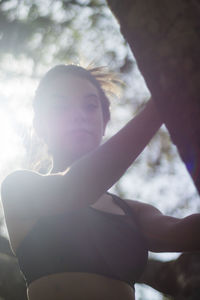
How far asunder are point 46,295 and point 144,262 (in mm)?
579

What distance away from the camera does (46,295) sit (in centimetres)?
155

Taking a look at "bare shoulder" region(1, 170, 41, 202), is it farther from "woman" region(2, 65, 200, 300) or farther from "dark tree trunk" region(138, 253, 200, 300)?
"dark tree trunk" region(138, 253, 200, 300)

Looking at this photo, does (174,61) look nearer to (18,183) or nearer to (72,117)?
(18,183)

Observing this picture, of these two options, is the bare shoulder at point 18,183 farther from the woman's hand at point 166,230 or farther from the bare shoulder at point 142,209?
the bare shoulder at point 142,209

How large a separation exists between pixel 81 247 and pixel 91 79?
1.13 m

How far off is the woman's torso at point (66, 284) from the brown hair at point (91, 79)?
80cm

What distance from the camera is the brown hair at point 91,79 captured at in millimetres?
2098

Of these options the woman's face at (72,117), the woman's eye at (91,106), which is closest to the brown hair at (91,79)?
the woman's face at (72,117)

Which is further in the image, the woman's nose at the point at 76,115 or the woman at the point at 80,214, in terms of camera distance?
the woman's nose at the point at 76,115

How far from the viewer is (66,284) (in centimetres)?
153

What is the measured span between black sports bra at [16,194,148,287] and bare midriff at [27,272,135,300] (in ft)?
0.09

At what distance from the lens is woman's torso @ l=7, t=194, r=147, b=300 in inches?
60.3

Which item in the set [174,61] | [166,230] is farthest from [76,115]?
[174,61]

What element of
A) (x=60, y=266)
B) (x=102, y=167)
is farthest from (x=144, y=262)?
(x=102, y=167)
